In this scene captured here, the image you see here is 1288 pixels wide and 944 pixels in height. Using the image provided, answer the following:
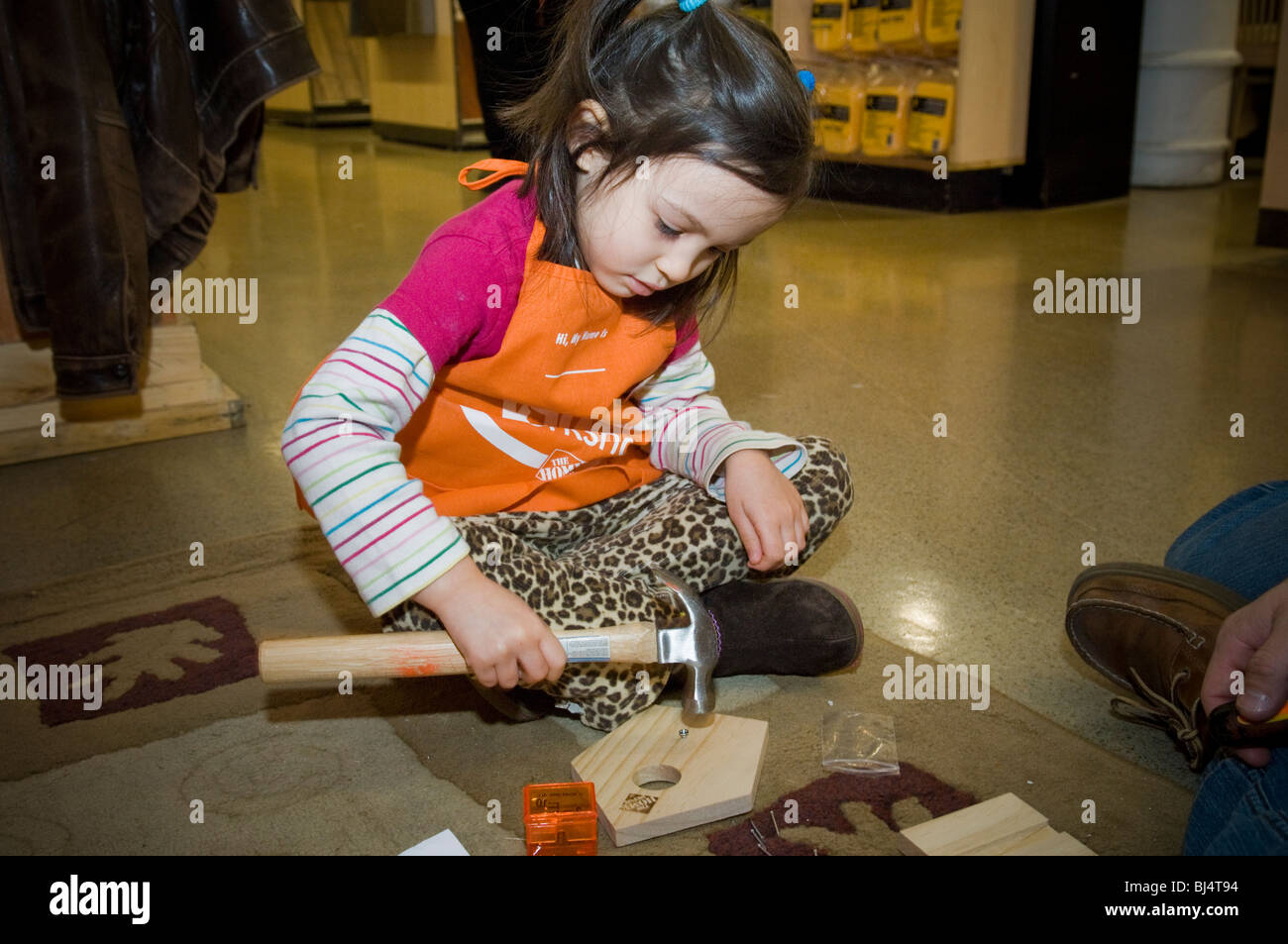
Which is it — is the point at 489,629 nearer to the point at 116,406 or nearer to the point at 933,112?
the point at 116,406

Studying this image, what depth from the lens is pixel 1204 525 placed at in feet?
3.49

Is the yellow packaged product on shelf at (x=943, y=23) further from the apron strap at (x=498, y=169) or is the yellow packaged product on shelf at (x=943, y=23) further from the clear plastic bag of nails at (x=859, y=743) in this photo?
the clear plastic bag of nails at (x=859, y=743)

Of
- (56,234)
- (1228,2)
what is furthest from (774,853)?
(1228,2)

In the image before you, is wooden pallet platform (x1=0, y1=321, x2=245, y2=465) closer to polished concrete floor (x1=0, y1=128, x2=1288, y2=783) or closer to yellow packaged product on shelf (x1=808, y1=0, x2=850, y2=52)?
polished concrete floor (x1=0, y1=128, x2=1288, y2=783)

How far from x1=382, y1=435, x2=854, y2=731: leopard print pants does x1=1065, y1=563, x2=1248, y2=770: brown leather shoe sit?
252mm

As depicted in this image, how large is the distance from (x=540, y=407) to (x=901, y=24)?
3.05 metres

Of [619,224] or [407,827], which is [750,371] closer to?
[619,224]

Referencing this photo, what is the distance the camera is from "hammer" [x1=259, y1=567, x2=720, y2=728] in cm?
82

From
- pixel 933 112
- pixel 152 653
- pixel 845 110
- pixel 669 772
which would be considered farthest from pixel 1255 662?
pixel 845 110

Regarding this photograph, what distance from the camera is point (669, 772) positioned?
908mm

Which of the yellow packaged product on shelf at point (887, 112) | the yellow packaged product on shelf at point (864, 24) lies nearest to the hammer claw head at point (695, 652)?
the yellow packaged product on shelf at point (887, 112)

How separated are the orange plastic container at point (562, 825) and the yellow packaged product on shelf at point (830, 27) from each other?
353 cm

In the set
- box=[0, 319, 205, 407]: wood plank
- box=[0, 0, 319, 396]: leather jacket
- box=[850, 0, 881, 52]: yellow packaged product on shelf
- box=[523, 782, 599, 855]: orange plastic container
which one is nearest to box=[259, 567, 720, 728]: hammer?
box=[523, 782, 599, 855]: orange plastic container

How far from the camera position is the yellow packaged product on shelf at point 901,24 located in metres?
3.53
